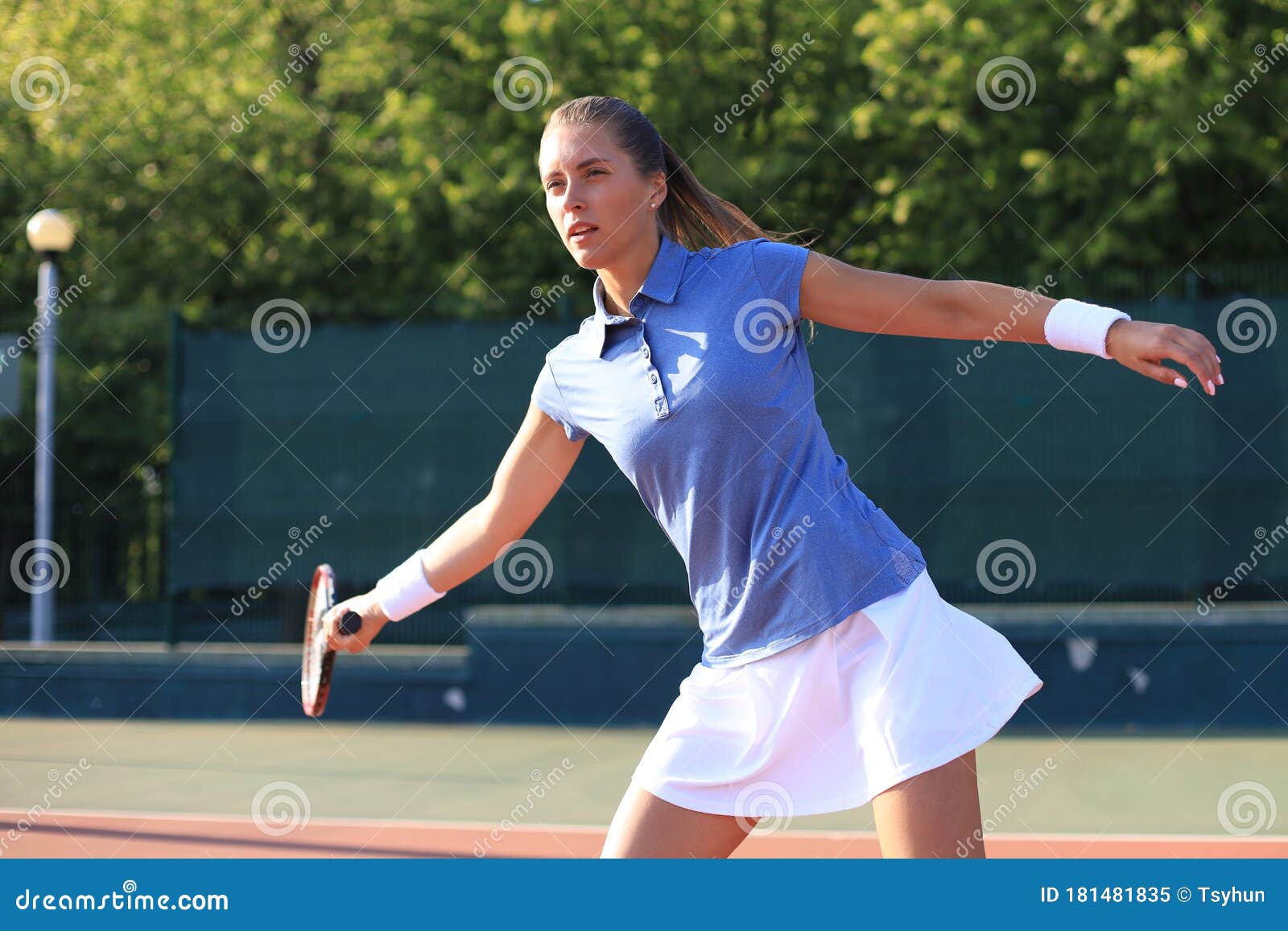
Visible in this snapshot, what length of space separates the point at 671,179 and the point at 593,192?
0.30 meters

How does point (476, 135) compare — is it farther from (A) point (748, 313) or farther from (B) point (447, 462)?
(A) point (748, 313)

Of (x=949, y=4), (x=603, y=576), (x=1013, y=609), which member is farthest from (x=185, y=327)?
(x=949, y=4)

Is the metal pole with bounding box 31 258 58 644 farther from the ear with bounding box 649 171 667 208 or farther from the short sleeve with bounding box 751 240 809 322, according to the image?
the short sleeve with bounding box 751 240 809 322

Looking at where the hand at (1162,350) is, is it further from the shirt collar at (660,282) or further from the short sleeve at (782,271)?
the shirt collar at (660,282)

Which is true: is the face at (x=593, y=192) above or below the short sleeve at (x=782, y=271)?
above

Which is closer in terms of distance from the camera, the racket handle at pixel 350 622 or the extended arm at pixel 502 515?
the extended arm at pixel 502 515

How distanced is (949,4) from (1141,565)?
6.69 metres

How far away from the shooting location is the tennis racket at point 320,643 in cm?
320

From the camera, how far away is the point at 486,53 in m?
16.2

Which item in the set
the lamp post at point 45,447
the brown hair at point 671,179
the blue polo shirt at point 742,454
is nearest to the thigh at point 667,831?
the blue polo shirt at point 742,454

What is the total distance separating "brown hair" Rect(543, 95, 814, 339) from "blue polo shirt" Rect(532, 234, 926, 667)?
20cm

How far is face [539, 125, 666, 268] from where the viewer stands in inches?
108

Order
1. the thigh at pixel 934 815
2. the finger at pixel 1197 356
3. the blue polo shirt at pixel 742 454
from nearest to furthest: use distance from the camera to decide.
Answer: the finger at pixel 1197 356
the thigh at pixel 934 815
the blue polo shirt at pixel 742 454
